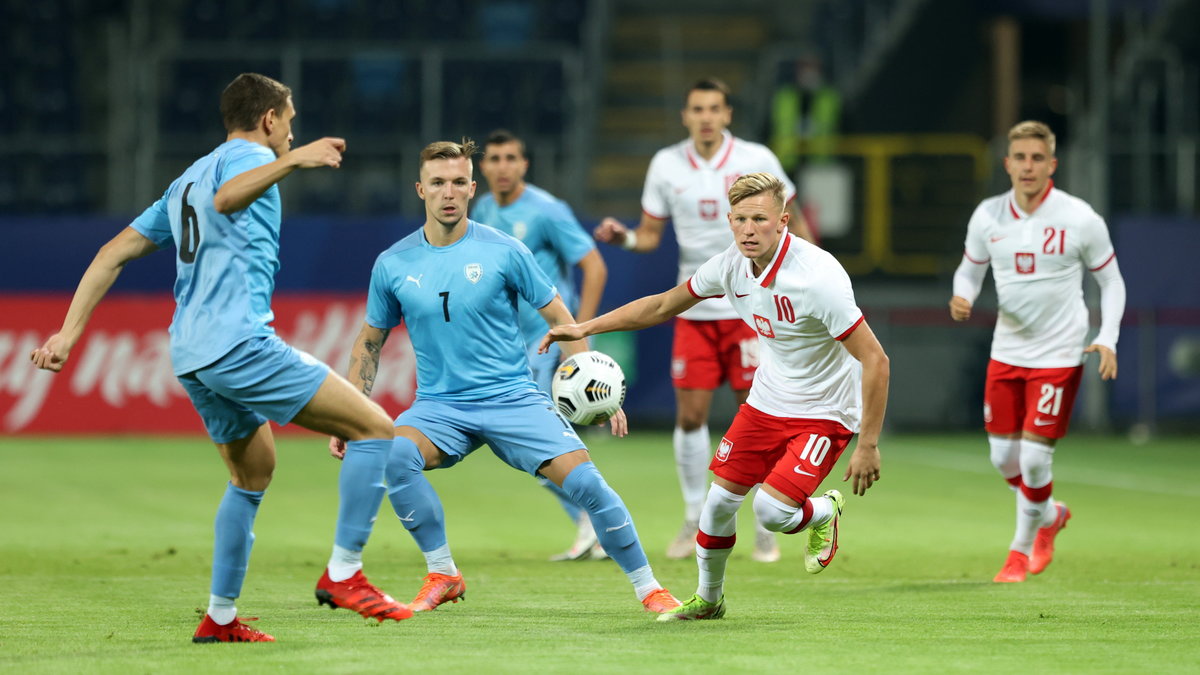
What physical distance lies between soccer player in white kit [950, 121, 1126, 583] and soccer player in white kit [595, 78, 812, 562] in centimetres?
124

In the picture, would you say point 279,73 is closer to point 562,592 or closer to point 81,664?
point 562,592

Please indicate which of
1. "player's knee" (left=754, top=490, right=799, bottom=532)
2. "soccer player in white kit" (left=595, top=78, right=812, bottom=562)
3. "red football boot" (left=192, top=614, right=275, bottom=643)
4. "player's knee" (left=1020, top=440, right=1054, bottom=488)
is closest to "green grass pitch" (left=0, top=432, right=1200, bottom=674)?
"red football boot" (left=192, top=614, right=275, bottom=643)

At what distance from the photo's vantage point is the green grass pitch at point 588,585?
238 inches

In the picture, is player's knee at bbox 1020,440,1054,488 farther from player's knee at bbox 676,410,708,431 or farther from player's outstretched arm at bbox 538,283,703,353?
player's outstretched arm at bbox 538,283,703,353

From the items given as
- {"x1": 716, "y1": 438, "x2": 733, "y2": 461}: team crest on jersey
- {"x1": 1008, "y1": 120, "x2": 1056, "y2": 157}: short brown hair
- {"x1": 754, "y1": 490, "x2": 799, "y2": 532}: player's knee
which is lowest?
{"x1": 754, "y1": 490, "x2": 799, "y2": 532}: player's knee

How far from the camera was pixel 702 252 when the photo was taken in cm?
1002

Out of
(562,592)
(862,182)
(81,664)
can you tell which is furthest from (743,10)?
(81,664)

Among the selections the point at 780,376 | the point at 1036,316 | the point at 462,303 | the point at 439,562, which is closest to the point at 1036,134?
the point at 1036,316

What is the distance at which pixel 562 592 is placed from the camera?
8031 mm

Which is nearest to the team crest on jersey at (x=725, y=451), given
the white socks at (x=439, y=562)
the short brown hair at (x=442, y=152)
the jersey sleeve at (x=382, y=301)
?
the white socks at (x=439, y=562)

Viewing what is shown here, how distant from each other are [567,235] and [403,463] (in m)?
3.14

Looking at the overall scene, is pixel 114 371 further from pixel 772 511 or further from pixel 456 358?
pixel 772 511

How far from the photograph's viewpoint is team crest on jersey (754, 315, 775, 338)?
708 centimetres

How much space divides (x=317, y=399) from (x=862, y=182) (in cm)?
1553
